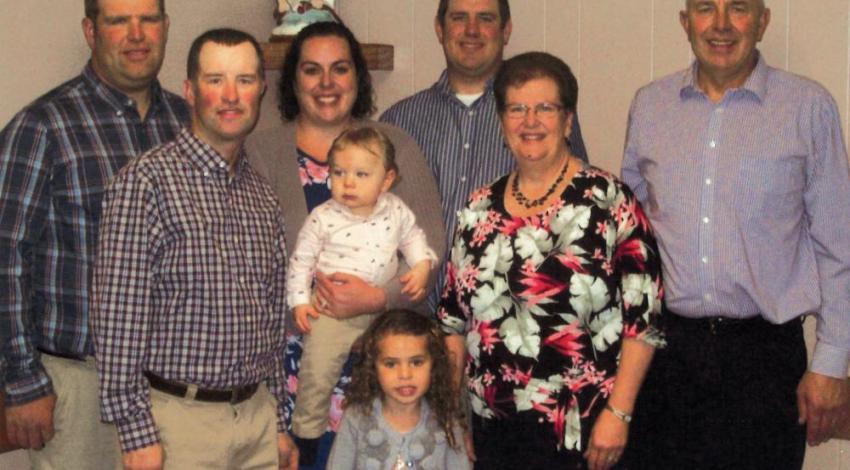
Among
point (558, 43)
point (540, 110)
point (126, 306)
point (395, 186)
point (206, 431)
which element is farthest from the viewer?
point (558, 43)

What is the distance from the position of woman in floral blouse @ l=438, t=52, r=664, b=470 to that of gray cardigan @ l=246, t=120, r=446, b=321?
A: 0.30m

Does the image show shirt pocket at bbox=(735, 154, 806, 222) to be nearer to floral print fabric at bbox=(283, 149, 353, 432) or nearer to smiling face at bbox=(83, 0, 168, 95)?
floral print fabric at bbox=(283, 149, 353, 432)

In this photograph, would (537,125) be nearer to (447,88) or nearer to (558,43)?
(447,88)

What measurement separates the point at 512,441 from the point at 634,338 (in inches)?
13.8

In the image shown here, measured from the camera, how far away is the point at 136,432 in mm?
2131

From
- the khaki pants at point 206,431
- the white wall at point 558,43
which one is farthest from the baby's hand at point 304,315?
the white wall at point 558,43

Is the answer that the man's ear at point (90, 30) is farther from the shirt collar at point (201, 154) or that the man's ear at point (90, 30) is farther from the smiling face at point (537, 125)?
the smiling face at point (537, 125)

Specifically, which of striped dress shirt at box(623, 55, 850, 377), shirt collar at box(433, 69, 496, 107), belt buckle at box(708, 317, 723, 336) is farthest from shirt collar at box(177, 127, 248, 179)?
belt buckle at box(708, 317, 723, 336)

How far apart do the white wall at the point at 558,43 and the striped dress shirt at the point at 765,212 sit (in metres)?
0.56

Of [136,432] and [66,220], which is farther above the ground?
[66,220]

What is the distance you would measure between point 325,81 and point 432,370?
774 millimetres

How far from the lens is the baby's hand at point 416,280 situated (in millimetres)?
2574

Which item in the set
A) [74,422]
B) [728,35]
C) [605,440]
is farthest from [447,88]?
[74,422]

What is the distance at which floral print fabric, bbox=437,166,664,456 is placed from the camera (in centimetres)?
226
